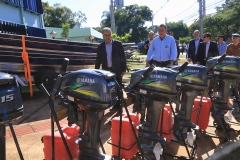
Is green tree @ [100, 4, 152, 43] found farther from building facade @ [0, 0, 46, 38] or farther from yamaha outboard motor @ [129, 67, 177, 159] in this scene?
yamaha outboard motor @ [129, 67, 177, 159]

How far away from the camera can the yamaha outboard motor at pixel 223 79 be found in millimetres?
3197

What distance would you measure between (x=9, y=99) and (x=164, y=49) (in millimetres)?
2820

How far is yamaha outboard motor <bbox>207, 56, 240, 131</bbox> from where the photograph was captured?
10.5 ft

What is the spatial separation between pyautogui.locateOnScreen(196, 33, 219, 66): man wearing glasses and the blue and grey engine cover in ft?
14.1

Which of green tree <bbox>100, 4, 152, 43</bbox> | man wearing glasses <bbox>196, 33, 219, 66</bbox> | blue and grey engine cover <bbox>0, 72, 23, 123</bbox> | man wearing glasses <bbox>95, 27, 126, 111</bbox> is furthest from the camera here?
green tree <bbox>100, 4, 152, 43</bbox>

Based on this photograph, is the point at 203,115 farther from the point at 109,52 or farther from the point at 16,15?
the point at 16,15

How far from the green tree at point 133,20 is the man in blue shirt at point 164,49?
168 feet

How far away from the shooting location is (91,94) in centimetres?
186

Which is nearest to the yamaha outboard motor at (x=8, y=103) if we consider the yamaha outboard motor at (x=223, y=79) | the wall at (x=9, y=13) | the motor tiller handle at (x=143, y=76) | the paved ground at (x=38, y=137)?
the motor tiller handle at (x=143, y=76)

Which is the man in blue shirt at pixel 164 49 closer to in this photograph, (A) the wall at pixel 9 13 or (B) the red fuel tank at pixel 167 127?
(B) the red fuel tank at pixel 167 127

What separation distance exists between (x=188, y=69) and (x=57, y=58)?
13.3 ft

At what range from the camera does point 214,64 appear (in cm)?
303

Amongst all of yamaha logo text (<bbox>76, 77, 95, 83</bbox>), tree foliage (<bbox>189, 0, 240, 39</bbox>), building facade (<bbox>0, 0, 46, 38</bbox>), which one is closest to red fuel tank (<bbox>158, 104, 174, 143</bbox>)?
yamaha logo text (<bbox>76, 77, 95, 83</bbox>)

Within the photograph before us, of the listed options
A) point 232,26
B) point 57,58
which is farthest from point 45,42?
point 232,26
